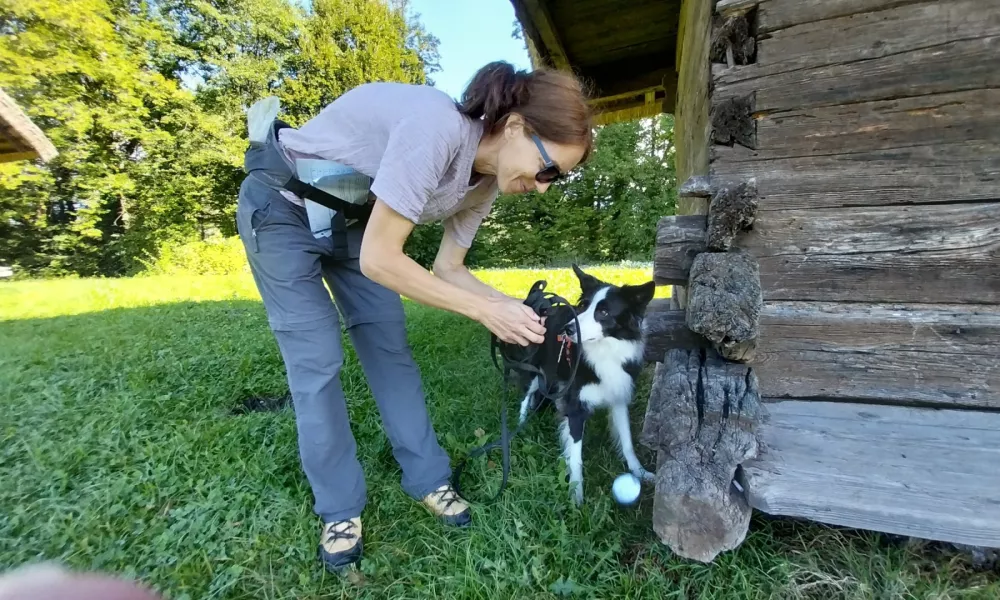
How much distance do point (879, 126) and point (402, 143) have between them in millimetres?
1781

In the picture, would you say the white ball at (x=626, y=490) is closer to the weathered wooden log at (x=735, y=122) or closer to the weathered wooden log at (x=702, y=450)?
the weathered wooden log at (x=702, y=450)

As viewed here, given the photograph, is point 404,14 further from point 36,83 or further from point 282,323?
point 282,323

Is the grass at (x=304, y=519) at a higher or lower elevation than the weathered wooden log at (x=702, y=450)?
lower

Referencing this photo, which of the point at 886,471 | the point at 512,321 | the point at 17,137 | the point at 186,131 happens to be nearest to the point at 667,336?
the point at 512,321

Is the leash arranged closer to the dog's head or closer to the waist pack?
the dog's head

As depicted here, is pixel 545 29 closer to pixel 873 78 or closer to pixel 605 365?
pixel 873 78

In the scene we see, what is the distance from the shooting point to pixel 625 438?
2.59 meters

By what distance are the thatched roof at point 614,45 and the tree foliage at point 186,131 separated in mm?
10838

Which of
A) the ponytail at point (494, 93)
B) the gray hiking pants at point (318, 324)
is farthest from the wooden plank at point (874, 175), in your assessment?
the gray hiking pants at point (318, 324)

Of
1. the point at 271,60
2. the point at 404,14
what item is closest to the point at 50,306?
the point at 271,60

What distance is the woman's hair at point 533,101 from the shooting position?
5.40 feet

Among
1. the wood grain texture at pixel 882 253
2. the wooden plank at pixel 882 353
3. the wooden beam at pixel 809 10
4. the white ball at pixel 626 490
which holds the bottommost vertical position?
the white ball at pixel 626 490

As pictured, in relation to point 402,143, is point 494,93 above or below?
above

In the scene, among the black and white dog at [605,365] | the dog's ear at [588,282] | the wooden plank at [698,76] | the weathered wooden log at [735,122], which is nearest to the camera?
the weathered wooden log at [735,122]
